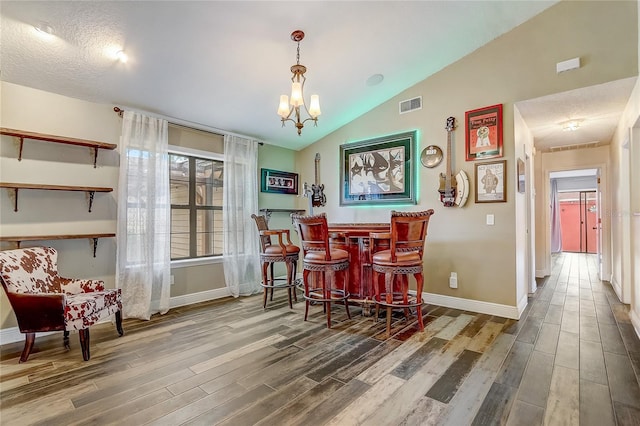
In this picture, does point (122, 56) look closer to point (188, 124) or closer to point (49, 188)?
point (188, 124)

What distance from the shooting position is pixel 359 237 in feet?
11.2

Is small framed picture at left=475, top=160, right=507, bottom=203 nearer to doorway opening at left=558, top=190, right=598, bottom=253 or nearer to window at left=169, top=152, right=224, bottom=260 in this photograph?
window at left=169, top=152, right=224, bottom=260

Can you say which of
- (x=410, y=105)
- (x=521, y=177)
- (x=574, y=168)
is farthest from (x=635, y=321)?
(x=574, y=168)

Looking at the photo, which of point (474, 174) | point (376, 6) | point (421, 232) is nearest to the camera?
point (376, 6)

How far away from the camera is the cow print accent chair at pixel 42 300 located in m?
2.44

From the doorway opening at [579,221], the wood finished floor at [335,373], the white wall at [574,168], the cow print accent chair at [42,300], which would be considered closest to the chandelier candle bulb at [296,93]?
the wood finished floor at [335,373]

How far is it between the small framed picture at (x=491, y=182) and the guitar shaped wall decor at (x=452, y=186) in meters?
0.15

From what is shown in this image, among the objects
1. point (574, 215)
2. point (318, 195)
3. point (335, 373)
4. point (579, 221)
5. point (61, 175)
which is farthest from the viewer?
point (574, 215)

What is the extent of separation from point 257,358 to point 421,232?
6.36 ft

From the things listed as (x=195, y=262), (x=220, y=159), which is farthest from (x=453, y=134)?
(x=195, y=262)

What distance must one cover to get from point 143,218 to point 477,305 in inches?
166

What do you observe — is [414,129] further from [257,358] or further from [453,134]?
[257,358]

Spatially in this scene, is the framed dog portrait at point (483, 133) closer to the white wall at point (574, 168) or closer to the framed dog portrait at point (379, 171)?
the framed dog portrait at point (379, 171)

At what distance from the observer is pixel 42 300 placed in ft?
8.00
